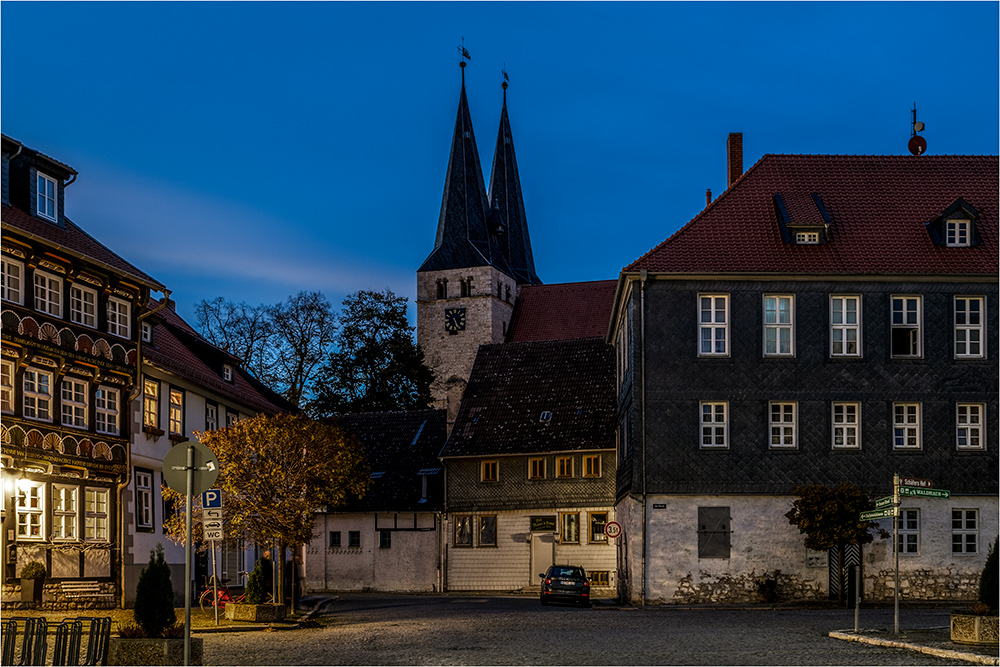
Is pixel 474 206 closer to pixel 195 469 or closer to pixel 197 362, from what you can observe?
pixel 197 362

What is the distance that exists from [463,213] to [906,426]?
231 ft

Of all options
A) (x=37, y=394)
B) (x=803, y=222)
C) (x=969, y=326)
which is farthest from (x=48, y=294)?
(x=969, y=326)

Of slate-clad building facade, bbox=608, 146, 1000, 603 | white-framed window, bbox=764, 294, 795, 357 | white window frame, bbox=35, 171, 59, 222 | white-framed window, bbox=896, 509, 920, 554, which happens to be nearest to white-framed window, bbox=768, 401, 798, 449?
slate-clad building facade, bbox=608, 146, 1000, 603

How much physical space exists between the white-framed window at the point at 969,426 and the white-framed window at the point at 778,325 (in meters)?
5.11

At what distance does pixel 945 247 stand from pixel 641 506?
461 inches

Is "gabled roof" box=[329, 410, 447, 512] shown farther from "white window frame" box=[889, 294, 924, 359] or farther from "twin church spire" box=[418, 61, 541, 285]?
"twin church spire" box=[418, 61, 541, 285]

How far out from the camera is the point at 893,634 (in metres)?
22.1

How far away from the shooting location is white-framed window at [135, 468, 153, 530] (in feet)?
119

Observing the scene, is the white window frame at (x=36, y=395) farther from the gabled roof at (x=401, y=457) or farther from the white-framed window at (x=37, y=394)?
the gabled roof at (x=401, y=457)

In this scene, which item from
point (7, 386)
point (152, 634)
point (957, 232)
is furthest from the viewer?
point (957, 232)

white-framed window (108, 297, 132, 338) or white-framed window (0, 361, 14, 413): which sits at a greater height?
white-framed window (108, 297, 132, 338)

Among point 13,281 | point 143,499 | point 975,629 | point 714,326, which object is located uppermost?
point 13,281

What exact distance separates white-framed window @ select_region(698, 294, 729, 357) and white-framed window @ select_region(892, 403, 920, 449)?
5228 millimetres

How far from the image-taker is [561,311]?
10438 centimetres
